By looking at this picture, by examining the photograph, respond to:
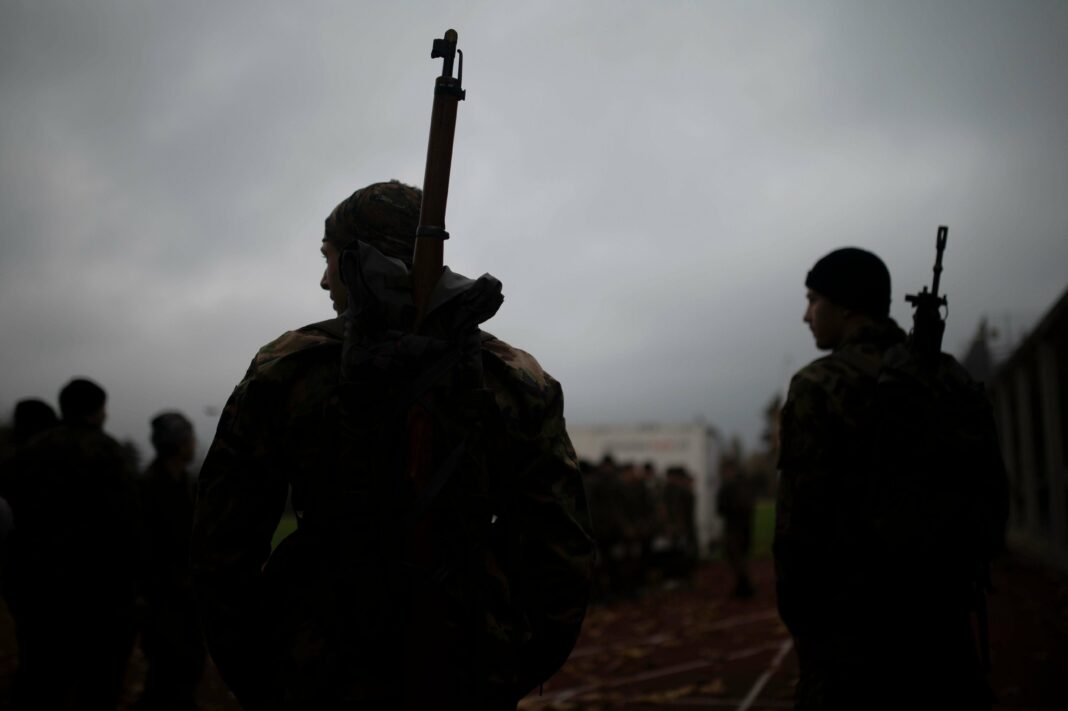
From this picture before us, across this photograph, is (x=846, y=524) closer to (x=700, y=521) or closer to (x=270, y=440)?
(x=270, y=440)

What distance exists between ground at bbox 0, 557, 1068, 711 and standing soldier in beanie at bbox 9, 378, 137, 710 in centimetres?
238

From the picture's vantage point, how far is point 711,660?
30.3ft

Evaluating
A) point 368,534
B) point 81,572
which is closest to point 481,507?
point 368,534

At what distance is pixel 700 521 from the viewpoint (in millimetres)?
27250

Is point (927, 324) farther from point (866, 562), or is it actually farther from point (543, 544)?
point (543, 544)

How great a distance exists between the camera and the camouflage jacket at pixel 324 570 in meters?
2.07

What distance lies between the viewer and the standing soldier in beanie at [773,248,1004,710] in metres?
2.82

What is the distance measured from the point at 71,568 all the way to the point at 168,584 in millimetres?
734

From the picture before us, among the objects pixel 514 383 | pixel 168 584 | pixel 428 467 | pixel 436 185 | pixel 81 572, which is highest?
pixel 436 185

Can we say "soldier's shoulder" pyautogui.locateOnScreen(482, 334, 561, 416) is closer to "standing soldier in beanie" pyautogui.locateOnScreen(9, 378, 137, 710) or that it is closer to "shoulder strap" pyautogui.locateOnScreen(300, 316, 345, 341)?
"shoulder strap" pyautogui.locateOnScreen(300, 316, 345, 341)

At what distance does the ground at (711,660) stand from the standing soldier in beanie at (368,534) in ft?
5.14

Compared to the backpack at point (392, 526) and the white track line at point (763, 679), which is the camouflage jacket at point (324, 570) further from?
the white track line at point (763, 679)


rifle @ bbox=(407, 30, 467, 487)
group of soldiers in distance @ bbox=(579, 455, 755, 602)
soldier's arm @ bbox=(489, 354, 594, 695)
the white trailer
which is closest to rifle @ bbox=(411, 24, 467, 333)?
rifle @ bbox=(407, 30, 467, 487)

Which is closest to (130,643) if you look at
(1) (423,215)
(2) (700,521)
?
(1) (423,215)
